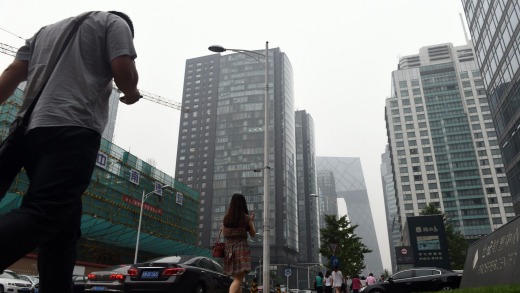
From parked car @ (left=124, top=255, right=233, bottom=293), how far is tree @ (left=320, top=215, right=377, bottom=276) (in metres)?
33.3

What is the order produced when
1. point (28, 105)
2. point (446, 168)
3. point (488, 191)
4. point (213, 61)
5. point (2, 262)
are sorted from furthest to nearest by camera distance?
point (213, 61) → point (446, 168) → point (488, 191) → point (28, 105) → point (2, 262)

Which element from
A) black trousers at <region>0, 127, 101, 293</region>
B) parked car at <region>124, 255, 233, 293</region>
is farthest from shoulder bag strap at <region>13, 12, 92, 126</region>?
parked car at <region>124, 255, 233, 293</region>

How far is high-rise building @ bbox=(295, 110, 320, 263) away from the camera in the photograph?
14050 centimetres

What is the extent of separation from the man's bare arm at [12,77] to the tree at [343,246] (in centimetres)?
4051

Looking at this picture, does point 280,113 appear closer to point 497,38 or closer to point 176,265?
point 497,38

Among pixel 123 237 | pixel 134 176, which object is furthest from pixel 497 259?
pixel 134 176

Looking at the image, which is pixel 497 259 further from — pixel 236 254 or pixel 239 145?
pixel 239 145

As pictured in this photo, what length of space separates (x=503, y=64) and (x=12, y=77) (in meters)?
48.4

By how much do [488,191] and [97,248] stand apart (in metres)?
101

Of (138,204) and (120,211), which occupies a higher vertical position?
(138,204)

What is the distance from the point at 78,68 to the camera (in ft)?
7.06

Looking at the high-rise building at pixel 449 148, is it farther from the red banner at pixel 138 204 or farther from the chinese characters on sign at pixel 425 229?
the red banner at pixel 138 204

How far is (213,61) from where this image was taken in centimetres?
13250

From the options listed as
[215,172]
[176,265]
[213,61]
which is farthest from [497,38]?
[213,61]
